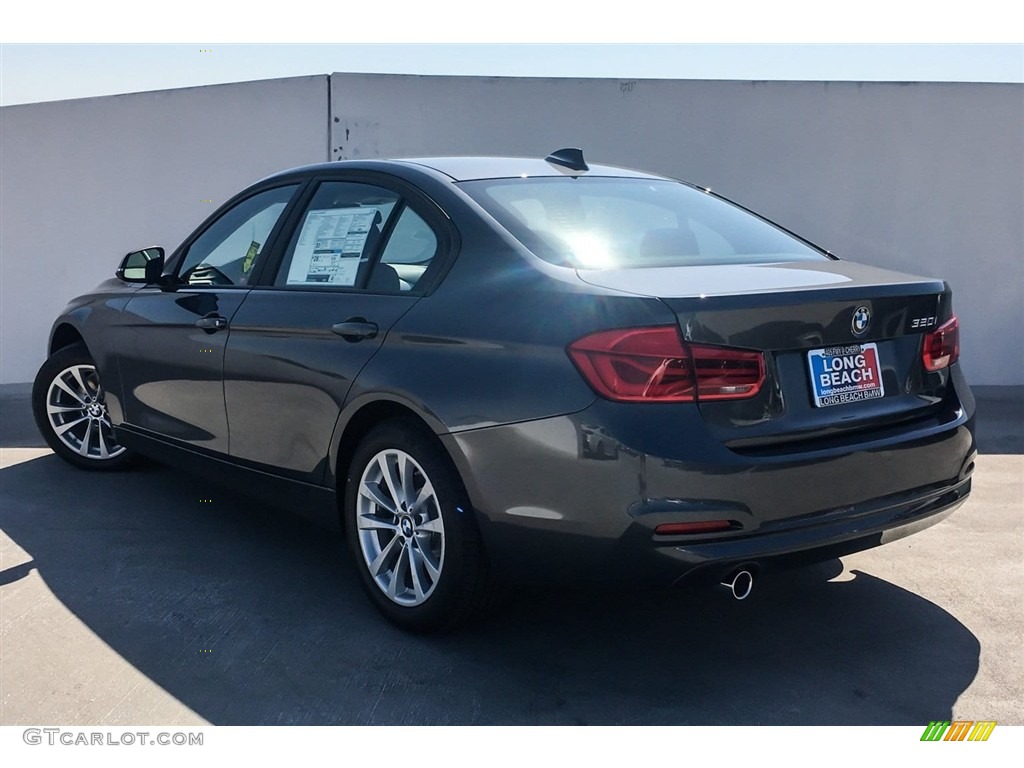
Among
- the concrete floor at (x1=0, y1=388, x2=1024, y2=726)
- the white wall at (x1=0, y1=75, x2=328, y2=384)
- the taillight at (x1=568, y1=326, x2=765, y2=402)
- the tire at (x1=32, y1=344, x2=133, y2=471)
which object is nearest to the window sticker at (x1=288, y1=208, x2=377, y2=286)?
the concrete floor at (x1=0, y1=388, x2=1024, y2=726)

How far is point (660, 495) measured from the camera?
292 centimetres

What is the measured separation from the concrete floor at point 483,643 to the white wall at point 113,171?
487 centimetres

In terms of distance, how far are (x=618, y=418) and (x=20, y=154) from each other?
7.89 m

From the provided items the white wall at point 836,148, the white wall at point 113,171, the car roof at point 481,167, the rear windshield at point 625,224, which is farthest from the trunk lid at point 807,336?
the white wall at point 113,171

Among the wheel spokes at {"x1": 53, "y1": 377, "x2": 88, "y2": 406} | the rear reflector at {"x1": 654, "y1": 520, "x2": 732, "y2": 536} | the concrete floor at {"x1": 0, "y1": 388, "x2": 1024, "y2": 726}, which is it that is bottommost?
the concrete floor at {"x1": 0, "y1": 388, "x2": 1024, "y2": 726}

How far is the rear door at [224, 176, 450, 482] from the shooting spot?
146 inches

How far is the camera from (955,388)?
3.56 metres

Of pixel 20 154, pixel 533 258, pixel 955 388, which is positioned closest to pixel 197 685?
pixel 533 258

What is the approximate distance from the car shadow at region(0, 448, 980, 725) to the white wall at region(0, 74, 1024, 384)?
5.17 m

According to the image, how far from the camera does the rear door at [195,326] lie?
14.7 ft

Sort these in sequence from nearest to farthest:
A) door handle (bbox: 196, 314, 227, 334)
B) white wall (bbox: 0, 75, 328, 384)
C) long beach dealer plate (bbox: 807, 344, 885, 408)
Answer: long beach dealer plate (bbox: 807, 344, 885, 408) → door handle (bbox: 196, 314, 227, 334) → white wall (bbox: 0, 75, 328, 384)

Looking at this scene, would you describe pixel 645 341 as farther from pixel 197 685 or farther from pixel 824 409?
pixel 197 685

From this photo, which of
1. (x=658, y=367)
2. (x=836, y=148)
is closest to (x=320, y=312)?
(x=658, y=367)
